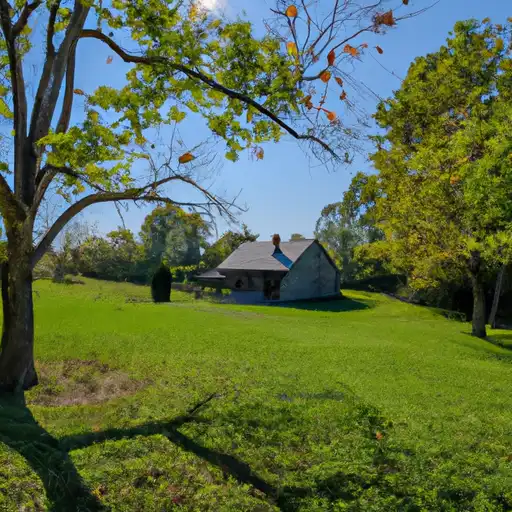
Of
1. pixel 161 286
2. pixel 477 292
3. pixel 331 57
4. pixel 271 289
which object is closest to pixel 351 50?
pixel 331 57

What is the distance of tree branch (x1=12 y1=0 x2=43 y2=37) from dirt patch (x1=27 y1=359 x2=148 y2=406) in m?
6.64

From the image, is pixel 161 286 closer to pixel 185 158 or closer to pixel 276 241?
pixel 276 241

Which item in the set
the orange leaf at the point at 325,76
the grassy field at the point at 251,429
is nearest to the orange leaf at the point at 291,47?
the orange leaf at the point at 325,76

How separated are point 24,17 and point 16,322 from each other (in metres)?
5.64

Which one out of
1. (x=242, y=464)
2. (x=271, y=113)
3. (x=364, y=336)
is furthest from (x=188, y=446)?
(x=364, y=336)

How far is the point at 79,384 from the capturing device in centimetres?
936

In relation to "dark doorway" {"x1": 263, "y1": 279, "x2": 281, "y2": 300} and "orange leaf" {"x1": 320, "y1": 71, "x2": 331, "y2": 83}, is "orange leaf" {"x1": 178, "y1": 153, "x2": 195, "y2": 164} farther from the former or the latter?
"dark doorway" {"x1": 263, "y1": 279, "x2": 281, "y2": 300}

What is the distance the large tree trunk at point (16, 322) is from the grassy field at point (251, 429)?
2.21 ft

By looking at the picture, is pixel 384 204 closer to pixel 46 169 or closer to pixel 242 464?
pixel 46 169

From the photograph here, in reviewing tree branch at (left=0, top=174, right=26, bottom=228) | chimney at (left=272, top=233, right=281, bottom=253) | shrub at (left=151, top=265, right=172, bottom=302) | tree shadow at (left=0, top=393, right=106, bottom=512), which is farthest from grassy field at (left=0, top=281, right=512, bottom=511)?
chimney at (left=272, top=233, right=281, bottom=253)

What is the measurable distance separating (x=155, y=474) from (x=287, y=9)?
613 centimetres

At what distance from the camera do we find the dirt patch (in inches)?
335

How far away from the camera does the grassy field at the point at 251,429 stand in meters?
4.96

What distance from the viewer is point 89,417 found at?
734cm
